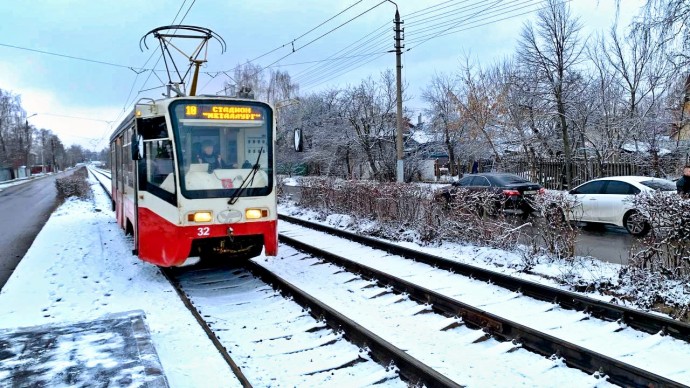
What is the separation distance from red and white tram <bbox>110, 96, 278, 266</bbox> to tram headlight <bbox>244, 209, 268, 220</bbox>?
16 millimetres

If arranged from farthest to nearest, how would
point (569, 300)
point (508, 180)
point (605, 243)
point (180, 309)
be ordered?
1. point (508, 180)
2. point (605, 243)
3. point (180, 309)
4. point (569, 300)

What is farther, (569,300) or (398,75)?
(398,75)

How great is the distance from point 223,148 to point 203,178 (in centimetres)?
61

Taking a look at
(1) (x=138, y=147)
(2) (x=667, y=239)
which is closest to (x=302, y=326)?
(1) (x=138, y=147)

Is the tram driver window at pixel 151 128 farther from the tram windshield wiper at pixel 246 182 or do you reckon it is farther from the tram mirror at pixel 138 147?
the tram windshield wiper at pixel 246 182

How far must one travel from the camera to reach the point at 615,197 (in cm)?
1305

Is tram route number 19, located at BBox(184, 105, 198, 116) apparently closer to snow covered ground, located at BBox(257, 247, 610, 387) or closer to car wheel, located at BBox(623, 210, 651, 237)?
snow covered ground, located at BBox(257, 247, 610, 387)

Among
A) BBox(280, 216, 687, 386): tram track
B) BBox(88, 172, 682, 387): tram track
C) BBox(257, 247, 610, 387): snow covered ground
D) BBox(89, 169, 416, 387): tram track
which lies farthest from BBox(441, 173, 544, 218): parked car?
BBox(89, 169, 416, 387): tram track

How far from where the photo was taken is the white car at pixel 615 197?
12.6 meters

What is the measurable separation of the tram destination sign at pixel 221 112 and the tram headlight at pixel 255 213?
5.00ft

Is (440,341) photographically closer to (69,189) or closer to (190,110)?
(190,110)

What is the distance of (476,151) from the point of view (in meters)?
38.8

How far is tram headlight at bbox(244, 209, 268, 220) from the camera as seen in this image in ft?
27.1

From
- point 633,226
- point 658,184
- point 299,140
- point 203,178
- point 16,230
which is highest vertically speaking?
point 299,140
